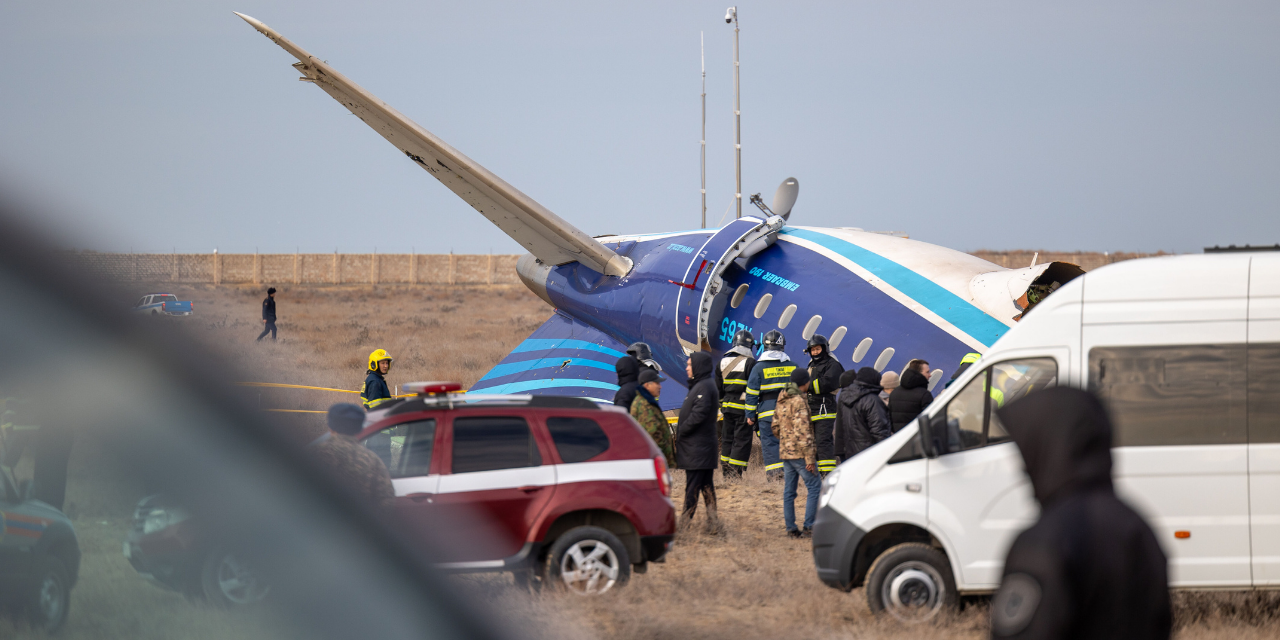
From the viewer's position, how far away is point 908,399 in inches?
413

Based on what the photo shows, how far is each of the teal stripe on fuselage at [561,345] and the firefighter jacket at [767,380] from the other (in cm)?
708

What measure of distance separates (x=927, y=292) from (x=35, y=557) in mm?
11122

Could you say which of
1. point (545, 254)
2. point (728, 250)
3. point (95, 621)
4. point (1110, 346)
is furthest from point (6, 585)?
point (545, 254)

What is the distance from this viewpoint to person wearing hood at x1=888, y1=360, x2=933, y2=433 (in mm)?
10477

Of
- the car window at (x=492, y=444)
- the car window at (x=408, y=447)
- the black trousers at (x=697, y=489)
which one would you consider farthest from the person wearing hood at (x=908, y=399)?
the car window at (x=408, y=447)

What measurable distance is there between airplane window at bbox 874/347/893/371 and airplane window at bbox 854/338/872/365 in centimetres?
27

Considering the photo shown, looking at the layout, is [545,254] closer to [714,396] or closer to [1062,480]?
[714,396]

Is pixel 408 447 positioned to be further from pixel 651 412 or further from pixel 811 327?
pixel 811 327

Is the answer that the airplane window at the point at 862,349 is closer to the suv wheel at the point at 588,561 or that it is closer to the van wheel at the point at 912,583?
the van wheel at the point at 912,583

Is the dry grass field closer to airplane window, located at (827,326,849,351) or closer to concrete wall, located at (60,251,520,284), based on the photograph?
airplane window, located at (827,326,849,351)

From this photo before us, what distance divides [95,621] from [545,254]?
51.4ft

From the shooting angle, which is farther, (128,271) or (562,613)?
(562,613)

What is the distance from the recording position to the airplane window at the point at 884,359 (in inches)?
485

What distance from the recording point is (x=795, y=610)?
7.96 meters
